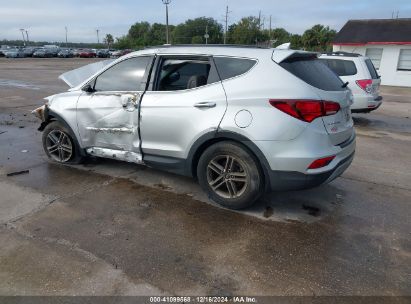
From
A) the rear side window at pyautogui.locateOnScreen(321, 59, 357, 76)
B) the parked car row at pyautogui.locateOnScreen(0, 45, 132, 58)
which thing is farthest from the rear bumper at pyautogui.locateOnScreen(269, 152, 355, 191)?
the parked car row at pyautogui.locateOnScreen(0, 45, 132, 58)

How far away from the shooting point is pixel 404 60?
21.8 meters

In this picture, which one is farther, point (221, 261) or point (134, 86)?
point (134, 86)

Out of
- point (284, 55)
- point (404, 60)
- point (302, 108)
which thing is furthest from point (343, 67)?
point (404, 60)

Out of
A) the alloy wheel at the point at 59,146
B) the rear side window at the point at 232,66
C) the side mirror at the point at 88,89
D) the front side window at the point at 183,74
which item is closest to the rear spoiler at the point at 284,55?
the rear side window at the point at 232,66

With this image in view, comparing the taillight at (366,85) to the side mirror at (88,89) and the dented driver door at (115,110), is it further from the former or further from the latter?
the side mirror at (88,89)

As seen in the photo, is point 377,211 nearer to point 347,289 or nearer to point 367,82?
point 347,289

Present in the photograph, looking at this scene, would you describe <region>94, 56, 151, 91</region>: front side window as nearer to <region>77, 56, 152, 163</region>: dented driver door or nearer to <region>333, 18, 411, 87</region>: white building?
<region>77, 56, 152, 163</region>: dented driver door

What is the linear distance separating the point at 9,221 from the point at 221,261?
230 cm

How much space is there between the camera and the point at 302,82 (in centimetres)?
366

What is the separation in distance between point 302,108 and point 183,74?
1.51 metres

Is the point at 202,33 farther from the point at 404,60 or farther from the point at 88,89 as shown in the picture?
the point at 88,89

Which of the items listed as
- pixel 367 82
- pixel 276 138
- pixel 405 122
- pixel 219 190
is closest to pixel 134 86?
pixel 219 190

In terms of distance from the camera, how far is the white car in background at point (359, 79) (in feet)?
30.2

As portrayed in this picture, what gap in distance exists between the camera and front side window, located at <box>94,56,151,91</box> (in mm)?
4582
